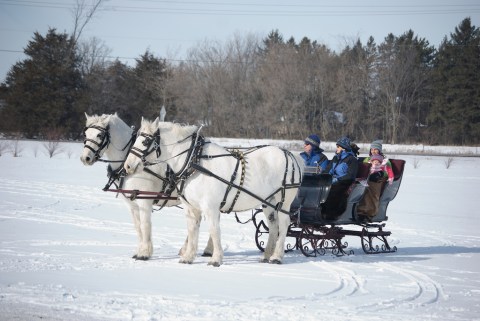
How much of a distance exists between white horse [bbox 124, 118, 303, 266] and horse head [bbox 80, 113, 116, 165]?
0.81 m

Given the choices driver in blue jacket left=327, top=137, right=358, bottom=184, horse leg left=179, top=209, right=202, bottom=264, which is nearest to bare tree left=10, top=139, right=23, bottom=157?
horse leg left=179, top=209, right=202, bottom=264

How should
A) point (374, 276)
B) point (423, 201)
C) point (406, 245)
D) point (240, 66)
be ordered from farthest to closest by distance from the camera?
point (240, 66), point (423, 201), point (406, 245), point (374, 276)

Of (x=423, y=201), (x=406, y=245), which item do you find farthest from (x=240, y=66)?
(x=406, y=245)

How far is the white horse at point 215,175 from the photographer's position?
336 inches

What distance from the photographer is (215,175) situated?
855cm

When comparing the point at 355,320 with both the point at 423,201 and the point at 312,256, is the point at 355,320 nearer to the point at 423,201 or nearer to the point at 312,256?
the point at 312,256

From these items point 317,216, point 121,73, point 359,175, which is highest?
point 121,73

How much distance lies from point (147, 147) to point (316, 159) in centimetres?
363

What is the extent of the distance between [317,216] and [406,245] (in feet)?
9.06

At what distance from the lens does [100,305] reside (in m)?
6.00

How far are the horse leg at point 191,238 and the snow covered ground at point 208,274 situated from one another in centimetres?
22

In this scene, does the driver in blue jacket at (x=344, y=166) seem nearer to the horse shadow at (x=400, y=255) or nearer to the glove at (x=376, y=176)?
the glove at (x=376, y=176)

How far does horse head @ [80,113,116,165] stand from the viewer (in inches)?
353

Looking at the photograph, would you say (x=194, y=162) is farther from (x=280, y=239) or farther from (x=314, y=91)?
(x=314, y=91)
